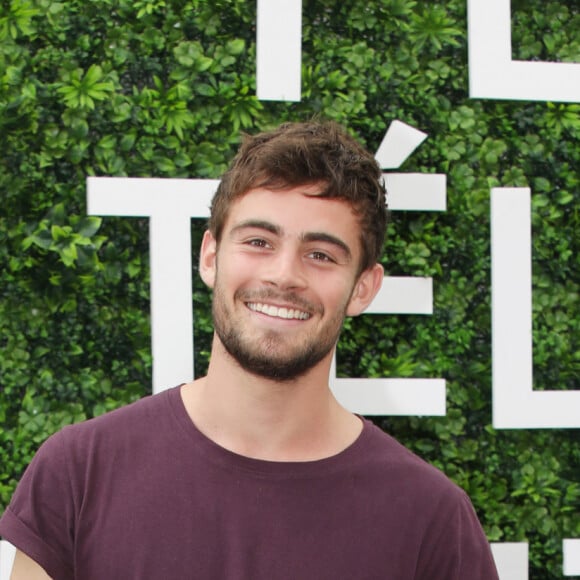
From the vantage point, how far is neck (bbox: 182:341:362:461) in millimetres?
1330

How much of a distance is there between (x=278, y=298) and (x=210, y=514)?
1.15ft

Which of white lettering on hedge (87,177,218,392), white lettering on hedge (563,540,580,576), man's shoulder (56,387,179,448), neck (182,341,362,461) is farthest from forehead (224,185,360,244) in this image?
white lettering on hedge (563,540,580,576)

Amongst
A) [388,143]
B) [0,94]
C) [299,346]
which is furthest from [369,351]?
[0,94]

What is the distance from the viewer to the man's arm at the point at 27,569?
126 cm

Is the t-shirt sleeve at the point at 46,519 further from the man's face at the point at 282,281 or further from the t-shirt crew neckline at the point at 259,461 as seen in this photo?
the man's face at the point at 282,281

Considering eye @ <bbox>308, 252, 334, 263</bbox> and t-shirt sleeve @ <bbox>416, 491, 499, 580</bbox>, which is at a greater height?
eye @ <bbox>308, 252, 334, 263</bbox>

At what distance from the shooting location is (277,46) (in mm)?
1813

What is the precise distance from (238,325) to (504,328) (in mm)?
820

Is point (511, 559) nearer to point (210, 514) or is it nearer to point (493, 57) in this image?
point (210, 514)

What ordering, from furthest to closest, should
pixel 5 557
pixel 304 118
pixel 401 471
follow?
pixel 304 118
pixel 5 557
pixel 401 471

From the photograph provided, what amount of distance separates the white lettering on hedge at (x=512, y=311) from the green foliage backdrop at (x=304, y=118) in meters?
0.04

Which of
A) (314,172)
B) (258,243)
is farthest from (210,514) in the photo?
(314,172)

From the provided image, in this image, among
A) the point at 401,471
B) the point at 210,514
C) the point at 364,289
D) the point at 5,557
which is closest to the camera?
the point at 210,514

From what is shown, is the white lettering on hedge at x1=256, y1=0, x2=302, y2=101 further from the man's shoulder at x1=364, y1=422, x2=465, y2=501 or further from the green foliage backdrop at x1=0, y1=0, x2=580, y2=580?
the man's shoulder at x1=364, y1=422, x2=465, y2=501
